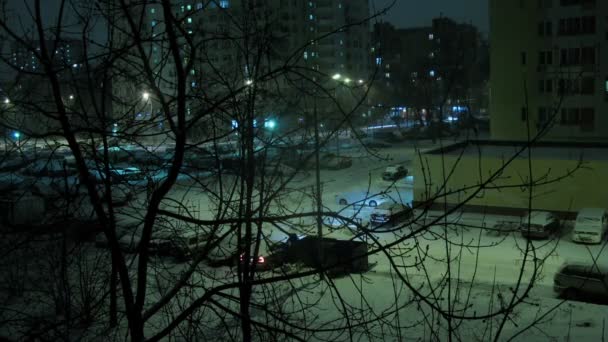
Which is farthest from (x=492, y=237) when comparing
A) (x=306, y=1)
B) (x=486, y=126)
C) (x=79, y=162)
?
(x=306, y=1)

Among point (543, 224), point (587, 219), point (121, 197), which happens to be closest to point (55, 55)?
point (121, 197)

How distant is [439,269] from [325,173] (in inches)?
543

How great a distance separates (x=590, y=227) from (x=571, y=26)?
10164 mm

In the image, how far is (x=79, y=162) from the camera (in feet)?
8.14

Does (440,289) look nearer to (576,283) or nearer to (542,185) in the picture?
(576,283)

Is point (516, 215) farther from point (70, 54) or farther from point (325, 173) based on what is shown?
point (70, 54)

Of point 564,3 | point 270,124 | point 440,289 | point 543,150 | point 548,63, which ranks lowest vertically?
point 440,289

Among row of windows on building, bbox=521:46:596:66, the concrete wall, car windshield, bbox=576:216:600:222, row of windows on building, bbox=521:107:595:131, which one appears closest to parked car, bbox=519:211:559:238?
the concrete wall

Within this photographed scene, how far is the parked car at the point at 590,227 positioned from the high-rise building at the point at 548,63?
6.71 meters

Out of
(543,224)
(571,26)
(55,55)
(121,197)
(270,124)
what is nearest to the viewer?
(55,55)

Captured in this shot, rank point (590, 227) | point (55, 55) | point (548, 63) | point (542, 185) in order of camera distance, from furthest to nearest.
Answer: point (548, 63), point (542, 185), point (590, 227), point (55, 55)

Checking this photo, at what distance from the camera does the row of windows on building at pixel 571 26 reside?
63.7 feet

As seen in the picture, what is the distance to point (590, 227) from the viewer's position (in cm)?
1215

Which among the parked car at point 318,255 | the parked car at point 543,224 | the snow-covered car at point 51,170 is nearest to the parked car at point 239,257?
the parked car at point 318,255
